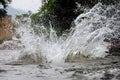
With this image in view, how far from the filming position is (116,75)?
7.88m

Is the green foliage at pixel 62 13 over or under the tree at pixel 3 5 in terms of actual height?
under

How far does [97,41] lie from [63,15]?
809 inches

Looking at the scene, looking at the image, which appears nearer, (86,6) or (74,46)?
(74,46)

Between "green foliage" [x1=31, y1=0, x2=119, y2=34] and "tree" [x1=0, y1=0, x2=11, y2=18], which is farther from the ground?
"tree" [x1=0, y1=0, x2=11, y2=18]

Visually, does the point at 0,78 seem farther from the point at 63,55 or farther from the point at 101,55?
the point at 101,55

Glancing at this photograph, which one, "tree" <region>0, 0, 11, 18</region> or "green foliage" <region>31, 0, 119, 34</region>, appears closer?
"green foliage" <region>31, 0, 119, 34</region>

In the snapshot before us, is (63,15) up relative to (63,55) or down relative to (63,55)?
up

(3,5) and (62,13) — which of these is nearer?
(62,13)

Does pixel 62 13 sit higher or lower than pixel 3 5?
lower

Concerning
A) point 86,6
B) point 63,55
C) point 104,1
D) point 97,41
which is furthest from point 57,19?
point 63,55

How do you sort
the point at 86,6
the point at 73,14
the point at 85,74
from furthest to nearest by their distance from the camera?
the point at 73,14 < the point at 86,6 < the point at 85,74

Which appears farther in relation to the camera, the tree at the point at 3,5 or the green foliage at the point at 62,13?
the tree at the point at 3,5

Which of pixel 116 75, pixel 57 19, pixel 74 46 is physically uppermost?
pixel 57 19

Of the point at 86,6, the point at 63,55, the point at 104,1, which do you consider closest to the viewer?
the point at 63,55
